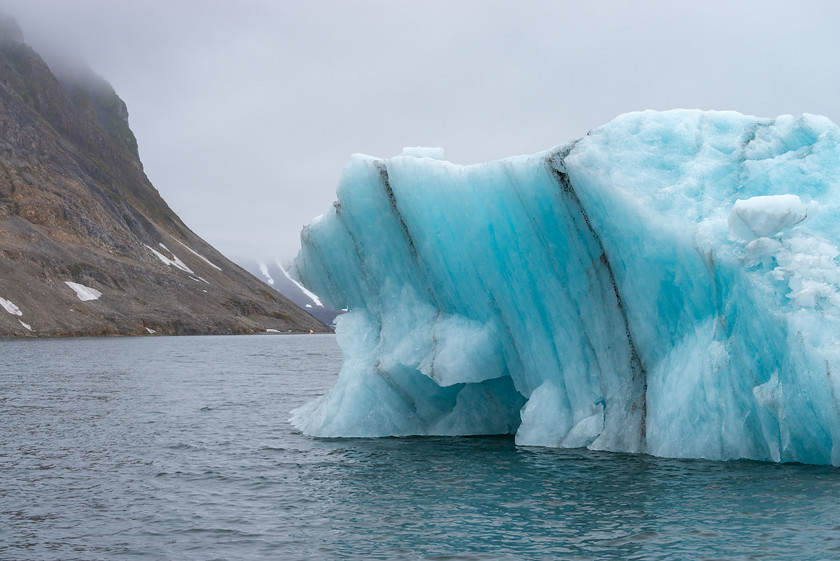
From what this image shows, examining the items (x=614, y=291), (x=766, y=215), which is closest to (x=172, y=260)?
(x=614, y=291)

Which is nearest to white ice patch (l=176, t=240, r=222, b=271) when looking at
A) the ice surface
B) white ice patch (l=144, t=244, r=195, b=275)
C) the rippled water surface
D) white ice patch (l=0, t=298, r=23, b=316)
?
the ice surface

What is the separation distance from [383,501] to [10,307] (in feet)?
330

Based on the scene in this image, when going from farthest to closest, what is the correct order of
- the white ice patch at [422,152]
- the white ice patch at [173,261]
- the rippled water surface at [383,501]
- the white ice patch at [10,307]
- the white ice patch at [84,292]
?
the white ice patch at [173,261] < the white ice patch at [84,292] < the white ice patch at [10,307] < the white ice patch at [422,152] < the rippled water surface at [383,501]

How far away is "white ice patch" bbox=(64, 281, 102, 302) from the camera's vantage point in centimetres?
11769

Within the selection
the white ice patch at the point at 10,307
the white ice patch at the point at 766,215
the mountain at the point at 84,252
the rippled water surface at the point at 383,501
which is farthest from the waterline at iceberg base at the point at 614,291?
the white ice patch at the point at 10,307

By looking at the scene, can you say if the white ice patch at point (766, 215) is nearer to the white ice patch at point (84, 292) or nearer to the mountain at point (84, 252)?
the mountain at point (84, 252)

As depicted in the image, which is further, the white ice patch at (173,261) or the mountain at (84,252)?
the white ice patch at (173,261)

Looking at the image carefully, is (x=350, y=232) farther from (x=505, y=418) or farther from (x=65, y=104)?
(x=65, y=104)

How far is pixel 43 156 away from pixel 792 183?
165 meters

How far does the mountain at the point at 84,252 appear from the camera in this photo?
11150cm

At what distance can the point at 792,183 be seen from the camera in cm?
1520

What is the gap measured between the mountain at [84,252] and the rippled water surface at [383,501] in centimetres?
8780

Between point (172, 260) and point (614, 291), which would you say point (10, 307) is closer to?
point (172, 260)

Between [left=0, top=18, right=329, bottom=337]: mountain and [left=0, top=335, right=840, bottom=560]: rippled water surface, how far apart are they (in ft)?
288
